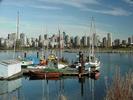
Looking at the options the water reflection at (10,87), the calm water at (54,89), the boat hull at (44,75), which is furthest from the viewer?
the boat hull at (44,75)

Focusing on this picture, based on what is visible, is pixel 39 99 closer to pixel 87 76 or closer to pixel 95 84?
pixel 95 84

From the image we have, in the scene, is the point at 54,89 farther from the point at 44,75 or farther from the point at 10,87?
the point at 44,75

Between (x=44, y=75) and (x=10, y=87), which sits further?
(x=44, y=75)

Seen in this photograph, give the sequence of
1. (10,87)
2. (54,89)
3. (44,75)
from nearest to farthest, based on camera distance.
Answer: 1. (54,89)
2. (10,87)
3. (44,75)

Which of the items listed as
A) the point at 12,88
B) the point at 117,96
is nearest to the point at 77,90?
the point at 12,88

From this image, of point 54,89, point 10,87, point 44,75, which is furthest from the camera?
point 44,75

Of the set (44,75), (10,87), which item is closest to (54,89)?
(10,87)

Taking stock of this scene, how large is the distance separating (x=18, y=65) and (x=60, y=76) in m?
4.44

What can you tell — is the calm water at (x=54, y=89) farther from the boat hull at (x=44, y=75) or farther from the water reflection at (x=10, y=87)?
the boat hull at (x=44, y=75)

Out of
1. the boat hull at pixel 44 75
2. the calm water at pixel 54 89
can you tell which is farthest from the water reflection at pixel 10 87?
the boat hull at pixel 44 75

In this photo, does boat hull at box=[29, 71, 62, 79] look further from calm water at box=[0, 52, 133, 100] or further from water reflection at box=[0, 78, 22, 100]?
water reflection at box=[0, 78, 22, 100]

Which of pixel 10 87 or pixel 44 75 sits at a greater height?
pixel 44 75

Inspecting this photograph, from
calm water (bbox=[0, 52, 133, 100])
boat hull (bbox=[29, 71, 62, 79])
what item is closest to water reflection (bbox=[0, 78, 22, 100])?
calm water (bbox=[0, 52, 133, 100])

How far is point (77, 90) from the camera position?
26828 millimetres
